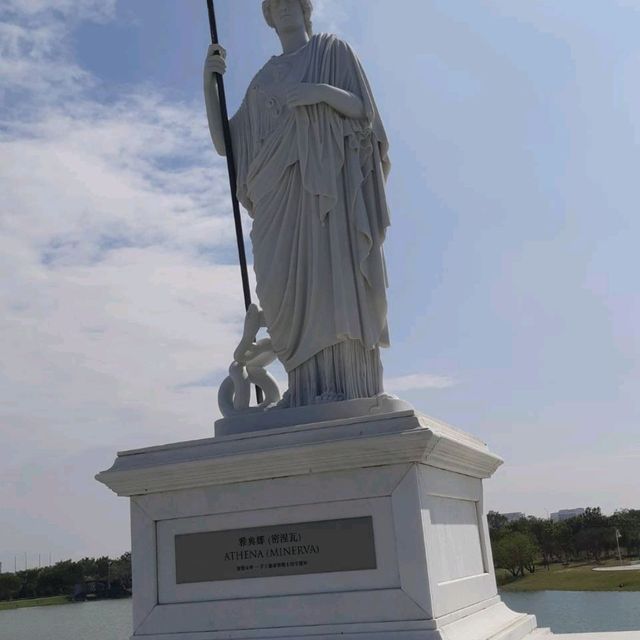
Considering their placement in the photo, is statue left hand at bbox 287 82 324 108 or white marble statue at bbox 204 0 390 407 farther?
statue left hand at bbox 287 82 324 108

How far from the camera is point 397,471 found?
405 cm

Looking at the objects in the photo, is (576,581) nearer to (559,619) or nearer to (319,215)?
(559,619)

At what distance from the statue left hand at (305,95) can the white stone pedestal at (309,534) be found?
2.37 meters

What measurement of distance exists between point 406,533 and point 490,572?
1.57 m

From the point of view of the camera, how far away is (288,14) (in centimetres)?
593

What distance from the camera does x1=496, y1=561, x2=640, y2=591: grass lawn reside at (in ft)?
76.2

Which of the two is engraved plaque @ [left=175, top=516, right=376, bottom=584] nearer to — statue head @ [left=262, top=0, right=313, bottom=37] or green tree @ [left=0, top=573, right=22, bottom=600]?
statue head @ [left=262, top=0, right=313, bottom=37]

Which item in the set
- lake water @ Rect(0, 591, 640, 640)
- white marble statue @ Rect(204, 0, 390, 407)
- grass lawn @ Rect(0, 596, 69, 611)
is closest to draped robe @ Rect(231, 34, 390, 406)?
white marble statue @ Rect(204, 0, 390, 407)

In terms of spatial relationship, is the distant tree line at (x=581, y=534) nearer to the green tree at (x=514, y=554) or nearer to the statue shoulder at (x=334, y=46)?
the green tree at (x=514, y=554)

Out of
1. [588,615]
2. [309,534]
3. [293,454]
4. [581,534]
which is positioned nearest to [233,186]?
[293,454]

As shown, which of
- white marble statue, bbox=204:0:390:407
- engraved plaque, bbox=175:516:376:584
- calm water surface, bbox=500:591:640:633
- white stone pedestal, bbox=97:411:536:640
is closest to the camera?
white stone pedestal, bbox=97:411:536:640

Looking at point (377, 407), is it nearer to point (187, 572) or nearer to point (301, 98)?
point (187, 572)

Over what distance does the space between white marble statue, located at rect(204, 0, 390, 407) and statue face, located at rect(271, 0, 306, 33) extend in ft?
1.05

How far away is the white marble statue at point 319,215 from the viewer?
498 centimetres
